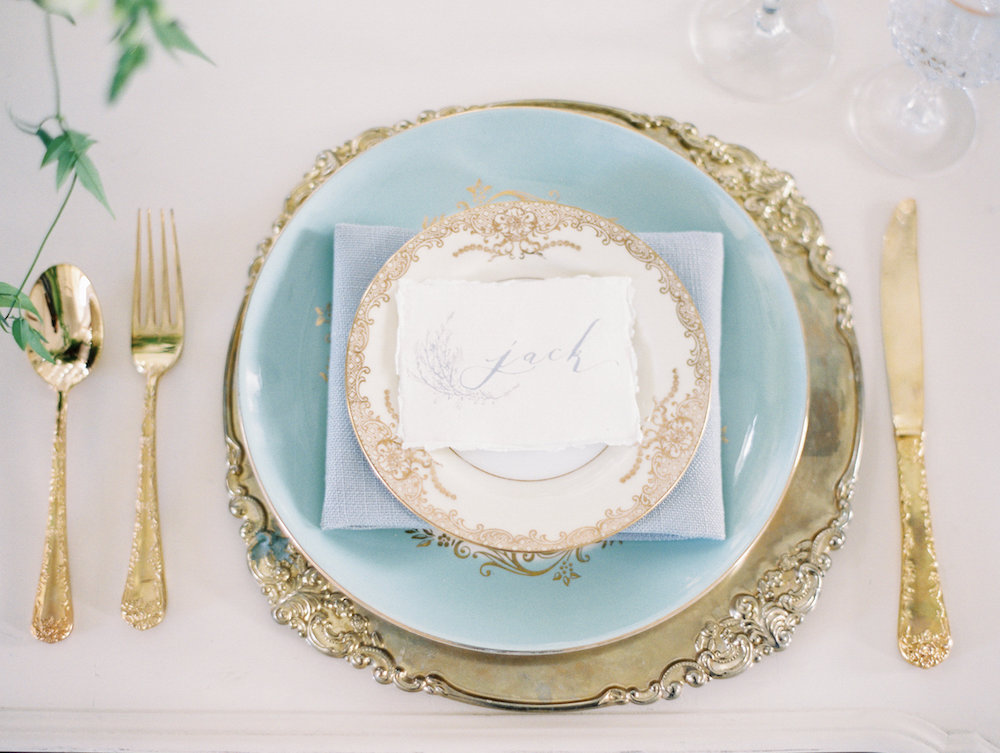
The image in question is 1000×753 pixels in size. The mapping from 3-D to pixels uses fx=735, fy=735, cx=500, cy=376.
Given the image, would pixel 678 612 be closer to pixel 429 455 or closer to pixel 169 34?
pixel 429 455

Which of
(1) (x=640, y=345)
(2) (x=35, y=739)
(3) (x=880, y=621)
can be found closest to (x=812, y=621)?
(3) (x=880, y=621)

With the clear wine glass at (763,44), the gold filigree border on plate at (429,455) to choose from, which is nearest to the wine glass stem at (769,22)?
the clear wine glass at (763,44)

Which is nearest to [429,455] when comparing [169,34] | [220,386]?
[220,386]

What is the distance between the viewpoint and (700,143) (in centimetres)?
74

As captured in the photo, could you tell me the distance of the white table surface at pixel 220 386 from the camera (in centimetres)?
62

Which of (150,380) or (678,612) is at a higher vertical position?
(150,380)

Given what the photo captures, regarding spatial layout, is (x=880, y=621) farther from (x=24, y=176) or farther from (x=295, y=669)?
(x=24, y=176)

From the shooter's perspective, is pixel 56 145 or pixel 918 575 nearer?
pixel 56 145

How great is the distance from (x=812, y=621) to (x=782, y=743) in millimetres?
103

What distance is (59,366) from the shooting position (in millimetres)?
668

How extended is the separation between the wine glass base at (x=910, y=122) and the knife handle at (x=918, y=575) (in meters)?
0.30

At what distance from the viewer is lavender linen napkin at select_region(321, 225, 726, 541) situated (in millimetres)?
597

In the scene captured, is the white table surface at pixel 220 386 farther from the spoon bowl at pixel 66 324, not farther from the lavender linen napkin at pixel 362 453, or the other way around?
the lavender linen napkin at pixel 362 453

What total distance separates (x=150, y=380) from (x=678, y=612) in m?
0.50
